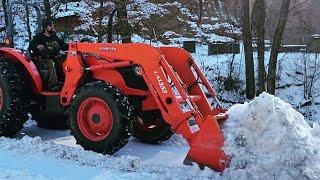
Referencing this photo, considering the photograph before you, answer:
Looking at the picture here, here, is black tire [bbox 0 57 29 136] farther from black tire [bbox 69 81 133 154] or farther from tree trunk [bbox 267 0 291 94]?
tree trunk [bbox 267 0 291 94]

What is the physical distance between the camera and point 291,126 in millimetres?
4668

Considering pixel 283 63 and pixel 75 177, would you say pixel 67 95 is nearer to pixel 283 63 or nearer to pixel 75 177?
pixel 75 177

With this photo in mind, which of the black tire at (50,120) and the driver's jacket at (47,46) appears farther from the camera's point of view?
→ the black tire at (50,120)

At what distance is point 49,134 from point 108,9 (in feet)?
32.7

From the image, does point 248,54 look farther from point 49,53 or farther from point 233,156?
point 233,156

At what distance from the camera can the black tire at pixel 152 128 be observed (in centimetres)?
650

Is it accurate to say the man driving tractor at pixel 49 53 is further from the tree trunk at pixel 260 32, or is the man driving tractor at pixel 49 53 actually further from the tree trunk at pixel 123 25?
the tree trunk at pixel 260 32

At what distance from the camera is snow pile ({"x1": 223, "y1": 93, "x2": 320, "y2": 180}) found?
4.37 m

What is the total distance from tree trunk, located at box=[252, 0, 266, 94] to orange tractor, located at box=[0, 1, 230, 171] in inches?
366

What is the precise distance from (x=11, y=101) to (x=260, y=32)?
1115 cm

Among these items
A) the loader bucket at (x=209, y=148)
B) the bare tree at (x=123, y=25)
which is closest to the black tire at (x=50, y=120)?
the loader bucket at (x=209, y=148)

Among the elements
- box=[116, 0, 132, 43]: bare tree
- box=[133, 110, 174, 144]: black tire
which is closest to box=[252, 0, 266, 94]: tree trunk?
box=[116, 0, 132, 43]: bare tree

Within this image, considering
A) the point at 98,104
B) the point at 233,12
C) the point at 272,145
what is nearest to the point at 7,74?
the point at 98,104

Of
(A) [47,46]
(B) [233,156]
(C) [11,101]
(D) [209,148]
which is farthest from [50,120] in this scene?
(B) [233,156]
